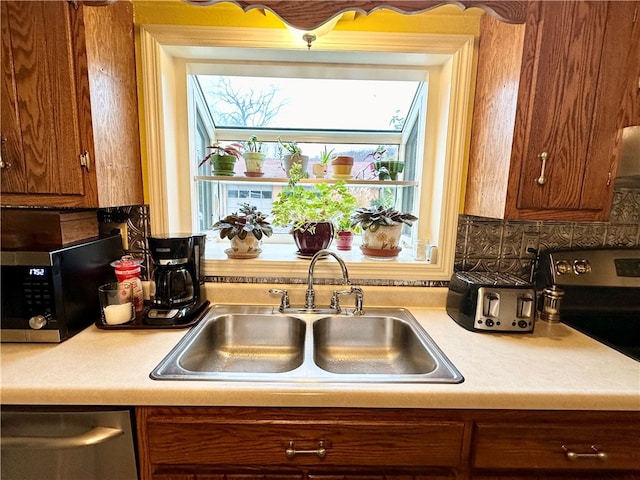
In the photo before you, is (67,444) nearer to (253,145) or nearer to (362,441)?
(362,441)

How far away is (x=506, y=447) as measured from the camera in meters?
0.78

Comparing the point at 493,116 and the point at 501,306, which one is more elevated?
the point at 493,116

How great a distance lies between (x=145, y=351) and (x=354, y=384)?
63cm

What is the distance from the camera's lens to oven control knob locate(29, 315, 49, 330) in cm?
92

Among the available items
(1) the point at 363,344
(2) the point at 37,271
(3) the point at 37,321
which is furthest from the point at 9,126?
(1) the point at 363,344

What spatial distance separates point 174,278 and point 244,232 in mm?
333

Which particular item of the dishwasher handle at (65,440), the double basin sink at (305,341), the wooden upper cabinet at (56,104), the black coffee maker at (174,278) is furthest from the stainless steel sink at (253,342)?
the wooden upper cabinet at (56,104)

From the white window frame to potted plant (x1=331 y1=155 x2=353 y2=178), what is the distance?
1.12 feet

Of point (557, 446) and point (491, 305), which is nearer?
point (557, 446)

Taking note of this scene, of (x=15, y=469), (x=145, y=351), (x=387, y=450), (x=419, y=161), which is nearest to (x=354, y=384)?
(x=387, y=450)

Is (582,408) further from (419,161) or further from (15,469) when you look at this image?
(15,469)

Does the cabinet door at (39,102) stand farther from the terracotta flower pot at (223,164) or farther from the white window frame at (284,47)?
the terracotta flower pot at (223,164)

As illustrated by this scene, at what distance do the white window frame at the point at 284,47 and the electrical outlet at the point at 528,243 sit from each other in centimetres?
31

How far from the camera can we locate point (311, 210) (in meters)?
1.35
